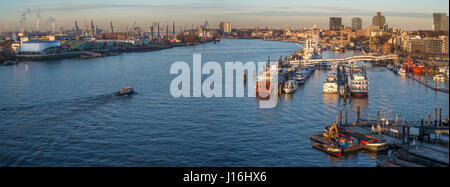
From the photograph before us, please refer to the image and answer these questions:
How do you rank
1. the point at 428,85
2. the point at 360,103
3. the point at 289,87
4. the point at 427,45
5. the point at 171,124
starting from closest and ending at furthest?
1. the point at 171,124
2. the point at 360,103
3. the point at 289,87
4. the point at 428,85
5. the point at 427,45

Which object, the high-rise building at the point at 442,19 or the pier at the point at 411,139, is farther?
the high-rise building at the point at 442,19

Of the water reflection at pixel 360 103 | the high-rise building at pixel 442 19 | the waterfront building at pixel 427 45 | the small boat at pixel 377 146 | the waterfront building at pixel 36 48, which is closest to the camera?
the small boat at pixel 377 146

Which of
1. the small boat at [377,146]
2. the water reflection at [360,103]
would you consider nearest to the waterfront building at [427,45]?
the water reflection at [360,103]

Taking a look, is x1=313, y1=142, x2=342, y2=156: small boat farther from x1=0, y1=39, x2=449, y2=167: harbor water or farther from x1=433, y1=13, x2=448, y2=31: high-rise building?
x1=433, y1=13, x2=448, y2=31: high-rise building

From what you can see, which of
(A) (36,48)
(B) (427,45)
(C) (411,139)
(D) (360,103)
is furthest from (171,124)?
(A) (36,48)

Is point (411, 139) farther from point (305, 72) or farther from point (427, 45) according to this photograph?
point (427, 45)

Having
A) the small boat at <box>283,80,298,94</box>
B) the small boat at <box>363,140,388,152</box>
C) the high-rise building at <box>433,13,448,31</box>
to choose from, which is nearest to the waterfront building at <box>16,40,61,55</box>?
the small boat at <box>283,80,298,94</box>

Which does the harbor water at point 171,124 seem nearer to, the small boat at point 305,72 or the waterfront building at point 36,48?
the small boat at point 305,72
